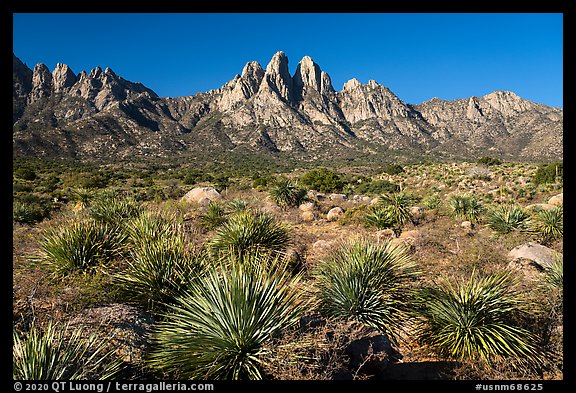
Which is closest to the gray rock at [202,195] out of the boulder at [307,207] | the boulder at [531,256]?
the boulder at [307,207]

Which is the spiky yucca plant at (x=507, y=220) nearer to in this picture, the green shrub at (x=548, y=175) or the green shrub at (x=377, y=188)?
the green shrub at (x=377, y=188)

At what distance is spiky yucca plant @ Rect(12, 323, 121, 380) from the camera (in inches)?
113

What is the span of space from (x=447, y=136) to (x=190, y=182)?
123 metres

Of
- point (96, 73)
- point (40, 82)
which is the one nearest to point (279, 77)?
point (96, 73)

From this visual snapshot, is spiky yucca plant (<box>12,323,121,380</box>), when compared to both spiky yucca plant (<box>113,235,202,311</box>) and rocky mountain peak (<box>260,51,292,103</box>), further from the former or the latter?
rocky mountain peak (<box>260,51,292,103</box>)

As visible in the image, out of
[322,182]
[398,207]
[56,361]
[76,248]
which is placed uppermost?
[322,182]

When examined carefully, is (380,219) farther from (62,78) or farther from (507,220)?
(62,78)

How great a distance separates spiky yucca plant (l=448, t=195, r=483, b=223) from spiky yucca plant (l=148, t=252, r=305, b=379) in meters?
16.2

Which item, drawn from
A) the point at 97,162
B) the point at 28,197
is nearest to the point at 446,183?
the point at 28,197

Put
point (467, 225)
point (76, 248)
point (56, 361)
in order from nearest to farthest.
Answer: point (56, 361)
point (76, 248)
point (467, 225)

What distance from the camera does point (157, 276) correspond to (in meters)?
5.29

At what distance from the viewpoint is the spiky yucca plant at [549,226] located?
12.1 metres

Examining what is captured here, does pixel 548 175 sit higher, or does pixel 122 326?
pixel 548 175

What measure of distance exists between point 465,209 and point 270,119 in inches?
4763
